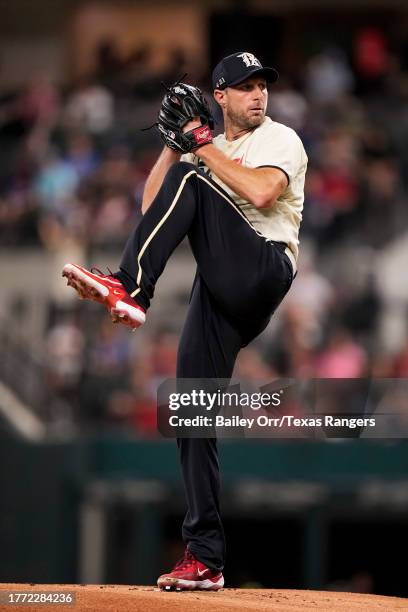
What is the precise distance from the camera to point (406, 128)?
1560 centimetres

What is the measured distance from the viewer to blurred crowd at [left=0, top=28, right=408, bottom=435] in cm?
1301

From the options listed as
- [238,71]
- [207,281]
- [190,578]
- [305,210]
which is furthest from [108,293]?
[305,210]

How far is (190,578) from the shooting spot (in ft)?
20.6

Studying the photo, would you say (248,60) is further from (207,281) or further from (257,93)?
(207,281)

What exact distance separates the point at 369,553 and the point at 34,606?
28.1ft

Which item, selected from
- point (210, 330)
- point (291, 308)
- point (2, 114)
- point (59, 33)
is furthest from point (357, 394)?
point (59, 33)

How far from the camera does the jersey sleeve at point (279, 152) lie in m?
6.23

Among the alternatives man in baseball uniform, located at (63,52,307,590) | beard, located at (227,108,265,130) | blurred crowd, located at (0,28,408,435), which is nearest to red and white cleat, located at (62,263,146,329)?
man in baseball uniform, located at (63,52,307,590)

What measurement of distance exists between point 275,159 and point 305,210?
800 cm

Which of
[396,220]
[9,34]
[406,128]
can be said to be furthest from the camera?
[9,34]

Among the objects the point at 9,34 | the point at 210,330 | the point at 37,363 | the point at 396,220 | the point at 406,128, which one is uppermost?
the point at 9,34

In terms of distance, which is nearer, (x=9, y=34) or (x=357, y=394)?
(x=357, y=394)

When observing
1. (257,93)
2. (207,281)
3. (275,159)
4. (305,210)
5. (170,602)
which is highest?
(305,210)

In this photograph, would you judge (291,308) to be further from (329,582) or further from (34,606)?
(34,606)
